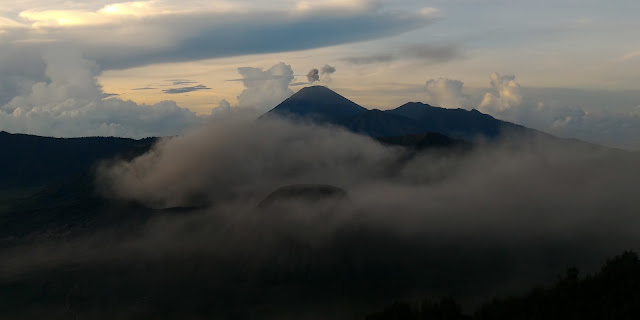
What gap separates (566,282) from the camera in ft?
413

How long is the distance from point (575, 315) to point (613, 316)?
25.4 ft

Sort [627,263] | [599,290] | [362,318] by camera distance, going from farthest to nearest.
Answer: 1. [362,318]
2. [627,263]
3. [599,290]

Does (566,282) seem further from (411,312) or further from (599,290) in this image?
(411,312)

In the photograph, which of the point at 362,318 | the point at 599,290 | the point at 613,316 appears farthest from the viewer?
the point at 362,318

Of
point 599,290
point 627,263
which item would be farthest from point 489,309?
point 627,263

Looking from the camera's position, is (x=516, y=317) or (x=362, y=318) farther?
(x=362, y=318)

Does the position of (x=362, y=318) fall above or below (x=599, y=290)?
below

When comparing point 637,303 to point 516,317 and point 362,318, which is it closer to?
point 516,317

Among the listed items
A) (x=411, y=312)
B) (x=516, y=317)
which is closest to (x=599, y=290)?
(x=516, y=317)

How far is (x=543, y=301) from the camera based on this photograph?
11912 centimetres

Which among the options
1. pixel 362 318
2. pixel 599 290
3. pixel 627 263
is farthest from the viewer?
pixel 362 318

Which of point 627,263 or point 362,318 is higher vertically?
point 627,263

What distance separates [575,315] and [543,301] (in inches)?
359

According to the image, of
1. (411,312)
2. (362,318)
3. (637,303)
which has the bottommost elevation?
(362,318)
